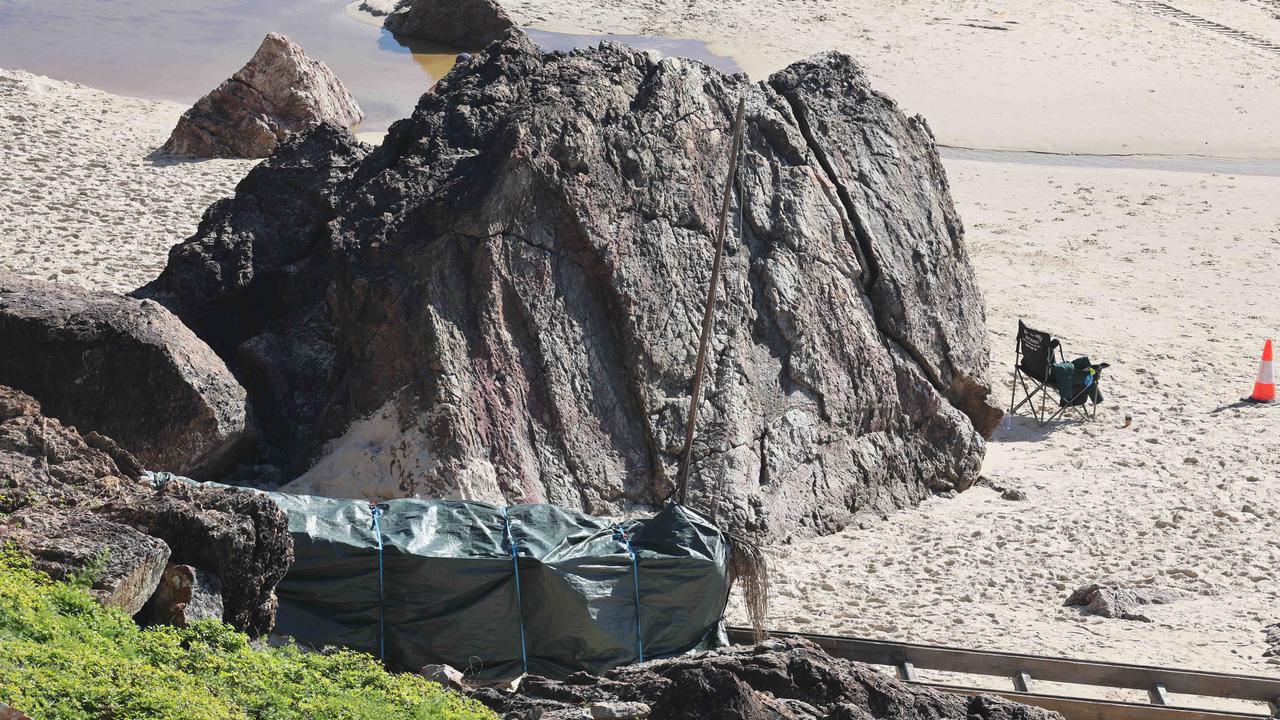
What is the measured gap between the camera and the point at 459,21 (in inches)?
1059

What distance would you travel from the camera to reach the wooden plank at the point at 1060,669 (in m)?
7.39

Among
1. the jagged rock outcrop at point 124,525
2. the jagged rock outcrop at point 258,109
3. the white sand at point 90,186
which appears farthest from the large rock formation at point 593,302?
the jagged rock outcrop at point 258,109

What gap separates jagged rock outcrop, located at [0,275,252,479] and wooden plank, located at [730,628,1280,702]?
166 inches

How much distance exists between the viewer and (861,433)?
10812 millimetres

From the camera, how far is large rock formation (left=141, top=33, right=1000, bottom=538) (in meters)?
9.27

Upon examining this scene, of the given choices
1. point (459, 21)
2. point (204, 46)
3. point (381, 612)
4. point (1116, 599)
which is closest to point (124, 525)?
point (381, 612)

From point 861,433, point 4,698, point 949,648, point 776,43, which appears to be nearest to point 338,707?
point 4,698

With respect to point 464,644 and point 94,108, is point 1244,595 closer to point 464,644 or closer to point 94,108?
point 464,644

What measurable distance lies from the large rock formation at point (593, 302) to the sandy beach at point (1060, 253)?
0.92 metres

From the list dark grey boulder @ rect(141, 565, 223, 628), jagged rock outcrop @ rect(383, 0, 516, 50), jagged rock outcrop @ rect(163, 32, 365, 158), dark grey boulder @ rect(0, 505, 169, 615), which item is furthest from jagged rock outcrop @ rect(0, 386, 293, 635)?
jagged rock outcrop @ rect(383, 0, 516, 50)

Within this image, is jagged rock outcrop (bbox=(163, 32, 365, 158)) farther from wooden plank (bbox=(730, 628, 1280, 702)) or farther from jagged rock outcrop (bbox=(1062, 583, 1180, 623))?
wooden plank (bbox=(730, 628, 1280, 702))

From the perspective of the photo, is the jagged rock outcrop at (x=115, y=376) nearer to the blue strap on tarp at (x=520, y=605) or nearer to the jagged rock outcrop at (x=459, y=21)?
the blue strap on tarp at (x=520, y=605)

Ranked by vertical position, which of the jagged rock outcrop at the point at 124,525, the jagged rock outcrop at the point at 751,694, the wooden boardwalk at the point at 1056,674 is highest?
the jagged rock outcrop at the point at 124,525

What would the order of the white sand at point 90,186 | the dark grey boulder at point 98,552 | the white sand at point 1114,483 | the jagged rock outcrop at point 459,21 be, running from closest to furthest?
the dark grey boulder at point 98,552, the white sand at point 1114,483, the white sand at point 90,186, the jagged rock outcrop at point 459,21
